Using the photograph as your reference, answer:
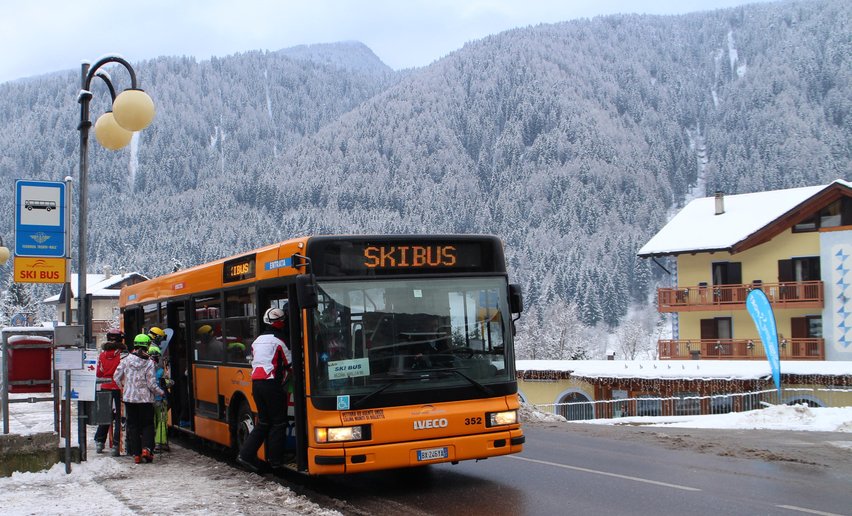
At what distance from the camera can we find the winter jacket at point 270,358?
9.82m

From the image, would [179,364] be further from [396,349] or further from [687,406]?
[687,406]

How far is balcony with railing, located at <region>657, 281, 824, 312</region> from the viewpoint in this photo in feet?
134

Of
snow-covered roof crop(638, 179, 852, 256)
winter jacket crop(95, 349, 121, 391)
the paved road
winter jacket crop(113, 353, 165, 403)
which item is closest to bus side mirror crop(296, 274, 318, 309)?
the paved road

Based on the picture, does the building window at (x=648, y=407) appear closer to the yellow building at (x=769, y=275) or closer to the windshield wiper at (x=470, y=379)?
the yellow building at (x=769, y=275)

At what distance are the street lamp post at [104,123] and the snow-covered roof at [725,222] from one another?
115 feet

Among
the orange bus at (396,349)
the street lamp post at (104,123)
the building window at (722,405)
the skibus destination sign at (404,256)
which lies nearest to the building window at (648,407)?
the building window at (722,405)

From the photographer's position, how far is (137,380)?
38.6ft

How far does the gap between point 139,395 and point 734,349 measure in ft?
117

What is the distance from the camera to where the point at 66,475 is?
10461 mm

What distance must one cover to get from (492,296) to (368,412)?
6.46ft

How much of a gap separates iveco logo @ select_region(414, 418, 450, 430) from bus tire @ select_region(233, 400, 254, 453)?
2756mm

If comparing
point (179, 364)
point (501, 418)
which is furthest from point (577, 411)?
point (501, 418)

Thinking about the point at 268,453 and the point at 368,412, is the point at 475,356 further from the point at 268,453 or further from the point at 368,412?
the point at 268,453

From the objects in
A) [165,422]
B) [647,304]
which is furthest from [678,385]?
[647,304]
